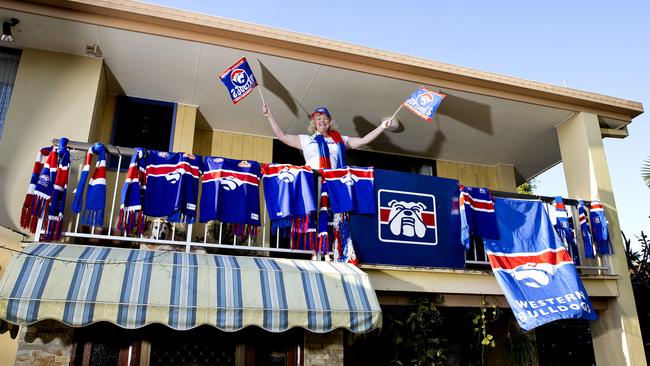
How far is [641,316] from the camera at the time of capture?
9781 mm

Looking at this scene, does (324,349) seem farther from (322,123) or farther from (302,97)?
(302,97)

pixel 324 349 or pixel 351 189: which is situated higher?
pixel 351 189

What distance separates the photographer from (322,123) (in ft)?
24.5

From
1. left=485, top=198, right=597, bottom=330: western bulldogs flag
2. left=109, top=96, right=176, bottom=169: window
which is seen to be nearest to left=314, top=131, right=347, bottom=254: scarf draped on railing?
left=485, top=198, right=597, bottom=330: western bulldogs flag

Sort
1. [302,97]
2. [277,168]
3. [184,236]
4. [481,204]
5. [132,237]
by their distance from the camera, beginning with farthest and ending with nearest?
1. [302,97]
2. [481,204]
3. [184,236]
4. [277,168]
5. [132,237]

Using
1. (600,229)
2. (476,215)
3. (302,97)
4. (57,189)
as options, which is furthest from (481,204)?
(57,189)

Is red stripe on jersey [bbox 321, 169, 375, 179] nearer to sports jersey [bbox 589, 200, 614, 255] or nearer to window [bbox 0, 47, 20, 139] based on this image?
sports jersey [bbox 589, 200, 614, 255]

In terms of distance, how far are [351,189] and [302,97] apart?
236cm

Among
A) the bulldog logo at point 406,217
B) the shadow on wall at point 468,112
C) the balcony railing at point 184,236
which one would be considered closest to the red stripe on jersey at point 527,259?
the balcony railing at point 184,236

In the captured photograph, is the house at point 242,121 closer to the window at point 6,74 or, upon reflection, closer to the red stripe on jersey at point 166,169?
the window at point 6,74

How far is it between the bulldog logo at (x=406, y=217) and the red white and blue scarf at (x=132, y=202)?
2.91 m

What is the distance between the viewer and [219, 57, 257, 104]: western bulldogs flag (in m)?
6.71

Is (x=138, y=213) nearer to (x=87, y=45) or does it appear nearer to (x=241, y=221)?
(x=241, y=221)

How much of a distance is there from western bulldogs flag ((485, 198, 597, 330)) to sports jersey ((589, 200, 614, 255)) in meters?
0.88
